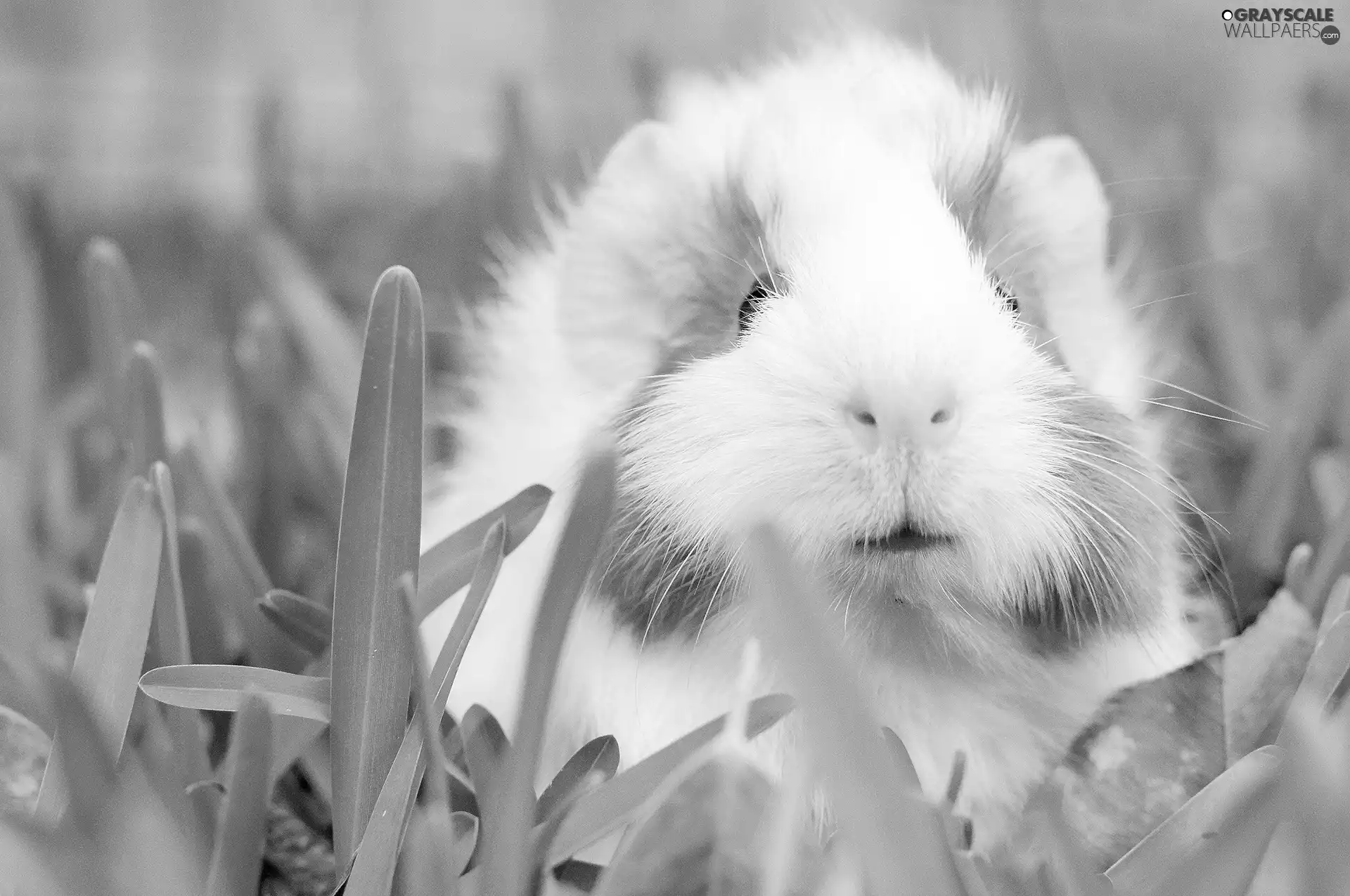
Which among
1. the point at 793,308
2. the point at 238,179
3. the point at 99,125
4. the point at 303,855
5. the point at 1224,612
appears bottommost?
the point at 1224,612

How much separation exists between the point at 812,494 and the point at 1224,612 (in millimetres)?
957

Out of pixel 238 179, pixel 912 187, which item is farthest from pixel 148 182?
pixel 912 187

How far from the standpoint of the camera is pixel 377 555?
1.18 m

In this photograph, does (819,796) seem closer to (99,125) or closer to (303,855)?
(303,855)

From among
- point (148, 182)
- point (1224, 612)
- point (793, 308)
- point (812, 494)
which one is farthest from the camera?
point (148, 182)

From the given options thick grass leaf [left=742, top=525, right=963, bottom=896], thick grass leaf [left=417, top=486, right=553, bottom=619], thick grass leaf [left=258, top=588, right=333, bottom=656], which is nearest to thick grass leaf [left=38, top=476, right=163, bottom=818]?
thick grass leaf [left=258, top=588, right=333, bottom=656]

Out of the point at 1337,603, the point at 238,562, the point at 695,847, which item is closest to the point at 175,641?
the point at 238,562

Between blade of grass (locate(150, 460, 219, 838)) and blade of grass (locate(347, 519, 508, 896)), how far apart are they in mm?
258

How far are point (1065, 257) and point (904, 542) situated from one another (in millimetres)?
686

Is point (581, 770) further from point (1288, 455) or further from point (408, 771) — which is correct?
point (1288, 455)

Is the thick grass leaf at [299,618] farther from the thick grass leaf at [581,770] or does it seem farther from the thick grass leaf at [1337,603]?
the thick grass leaf at [1337,603]

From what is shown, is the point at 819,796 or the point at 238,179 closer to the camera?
the point at 819,796

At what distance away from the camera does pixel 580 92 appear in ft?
16.8

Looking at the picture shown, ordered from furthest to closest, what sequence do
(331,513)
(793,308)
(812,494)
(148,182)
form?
(148,182) → (331,513) → (793,308) → (812,494)
